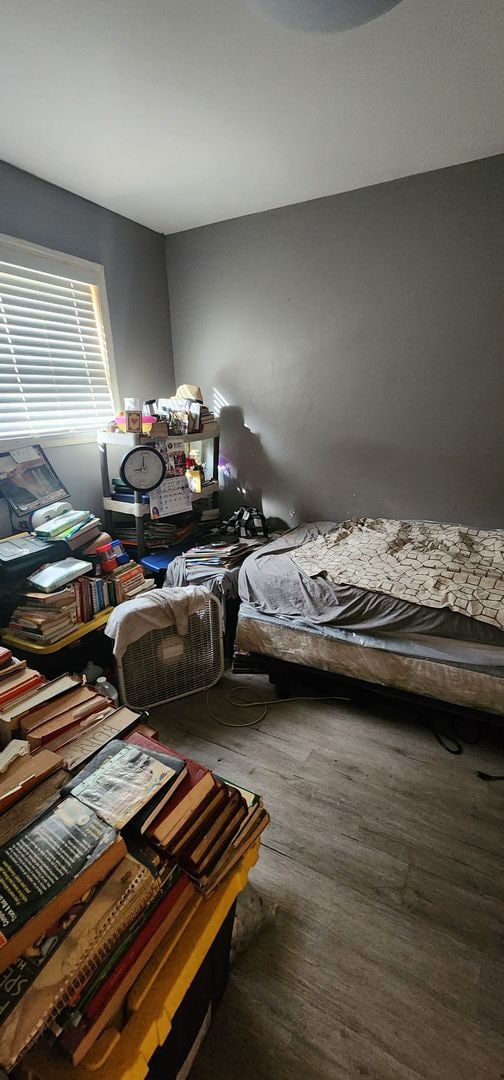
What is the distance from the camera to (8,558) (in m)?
1.89

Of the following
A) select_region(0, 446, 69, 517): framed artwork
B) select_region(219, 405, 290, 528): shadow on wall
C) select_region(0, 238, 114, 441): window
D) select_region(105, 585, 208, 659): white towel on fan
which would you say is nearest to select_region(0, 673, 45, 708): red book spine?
select_region(105, 585, 208, 659): white towel on fan

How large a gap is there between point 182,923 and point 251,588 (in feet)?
4.91

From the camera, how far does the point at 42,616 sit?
1924 mm

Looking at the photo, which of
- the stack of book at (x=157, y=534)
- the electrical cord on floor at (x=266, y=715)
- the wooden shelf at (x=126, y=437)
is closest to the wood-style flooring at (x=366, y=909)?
the electrical cord on floor at (x=266, y=715)

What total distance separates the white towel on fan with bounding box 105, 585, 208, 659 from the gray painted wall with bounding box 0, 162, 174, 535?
2.63ft

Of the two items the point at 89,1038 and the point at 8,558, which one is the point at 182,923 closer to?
the point at 89,1038

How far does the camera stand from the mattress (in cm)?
177

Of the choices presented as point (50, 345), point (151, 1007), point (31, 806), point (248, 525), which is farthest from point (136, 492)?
point (151, 1007)

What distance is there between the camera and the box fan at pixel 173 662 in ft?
6.66

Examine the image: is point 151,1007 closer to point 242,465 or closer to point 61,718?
point 61,718

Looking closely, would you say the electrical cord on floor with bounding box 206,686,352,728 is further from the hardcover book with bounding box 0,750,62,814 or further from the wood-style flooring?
the hardcover book with bounding box 0,750,62,814

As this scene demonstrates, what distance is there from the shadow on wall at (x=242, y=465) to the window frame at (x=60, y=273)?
80cm

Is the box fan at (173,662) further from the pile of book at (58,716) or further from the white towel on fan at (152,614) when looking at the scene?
the pile of book at (58,716)

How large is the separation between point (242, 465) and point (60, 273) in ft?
5.13
